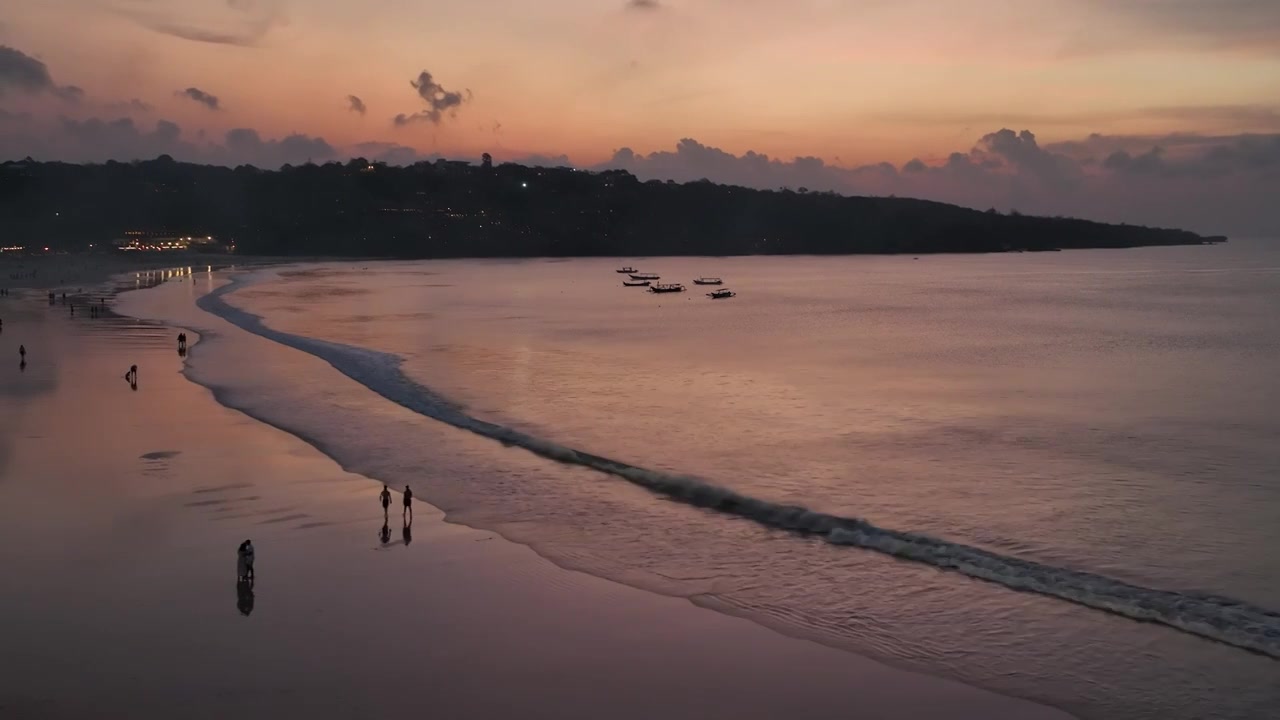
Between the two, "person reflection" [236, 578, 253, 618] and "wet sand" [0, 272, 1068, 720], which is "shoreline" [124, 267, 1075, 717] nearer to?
"wet sand" [0, 272, 1068, 720]

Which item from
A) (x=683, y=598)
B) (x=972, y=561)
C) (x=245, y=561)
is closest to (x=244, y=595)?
(x=245, y=561)

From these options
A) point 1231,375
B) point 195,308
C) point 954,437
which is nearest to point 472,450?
point 954,437

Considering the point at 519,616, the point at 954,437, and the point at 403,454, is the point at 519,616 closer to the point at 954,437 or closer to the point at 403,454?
the point at 403,454

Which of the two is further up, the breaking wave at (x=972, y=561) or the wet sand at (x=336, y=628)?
the wet sand at (x=336, y=628)

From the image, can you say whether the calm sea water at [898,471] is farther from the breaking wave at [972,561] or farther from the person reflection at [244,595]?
the person reflection at [244,595]

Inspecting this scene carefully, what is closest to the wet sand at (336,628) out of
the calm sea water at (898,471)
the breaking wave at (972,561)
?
the calm sea water at (898,471)

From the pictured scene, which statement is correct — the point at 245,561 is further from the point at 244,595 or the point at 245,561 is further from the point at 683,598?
the point at 683,598
